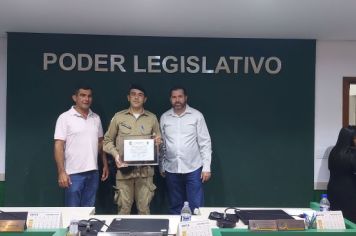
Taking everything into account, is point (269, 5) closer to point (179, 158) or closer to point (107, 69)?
point (179, 158)

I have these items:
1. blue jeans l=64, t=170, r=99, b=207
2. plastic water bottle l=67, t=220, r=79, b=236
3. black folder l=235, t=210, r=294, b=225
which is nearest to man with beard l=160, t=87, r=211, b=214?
blue jeans l=64, t=170, r=99, b=207

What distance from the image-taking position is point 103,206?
4.11 m

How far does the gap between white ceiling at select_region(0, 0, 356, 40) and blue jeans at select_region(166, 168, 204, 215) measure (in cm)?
151

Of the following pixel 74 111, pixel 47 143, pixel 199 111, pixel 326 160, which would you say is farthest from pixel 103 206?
pixel 326 160

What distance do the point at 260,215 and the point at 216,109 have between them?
79.7 inches

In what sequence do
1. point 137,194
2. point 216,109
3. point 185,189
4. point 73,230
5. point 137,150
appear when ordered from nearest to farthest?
point 73,230 → point 137,150 → point 137,194 → point 185,189 → point 216,109

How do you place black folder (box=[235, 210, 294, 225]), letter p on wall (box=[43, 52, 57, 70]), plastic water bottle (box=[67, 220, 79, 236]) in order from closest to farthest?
1. plastic water bottle (box=[67, 220, 79, 236])
2. black folder (box=[235, 210, 294, 225])
3. letter p on wall (box=[43, 52, 57, 70])

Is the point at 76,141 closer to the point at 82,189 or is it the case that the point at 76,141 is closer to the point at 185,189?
the point at 82,189

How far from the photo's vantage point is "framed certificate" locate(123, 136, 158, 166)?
3473mm

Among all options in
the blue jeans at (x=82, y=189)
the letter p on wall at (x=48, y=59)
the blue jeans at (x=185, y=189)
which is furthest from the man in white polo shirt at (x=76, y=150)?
the blue jeans at (x=185, y=189)

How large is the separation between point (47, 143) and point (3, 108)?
2.12 feet

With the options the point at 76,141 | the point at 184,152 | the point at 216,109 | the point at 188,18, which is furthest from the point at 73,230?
the point at 216,109

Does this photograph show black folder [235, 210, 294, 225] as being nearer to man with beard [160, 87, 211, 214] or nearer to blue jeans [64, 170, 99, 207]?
man with beard [160, 87, 211, 214]

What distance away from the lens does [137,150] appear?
348 cm
